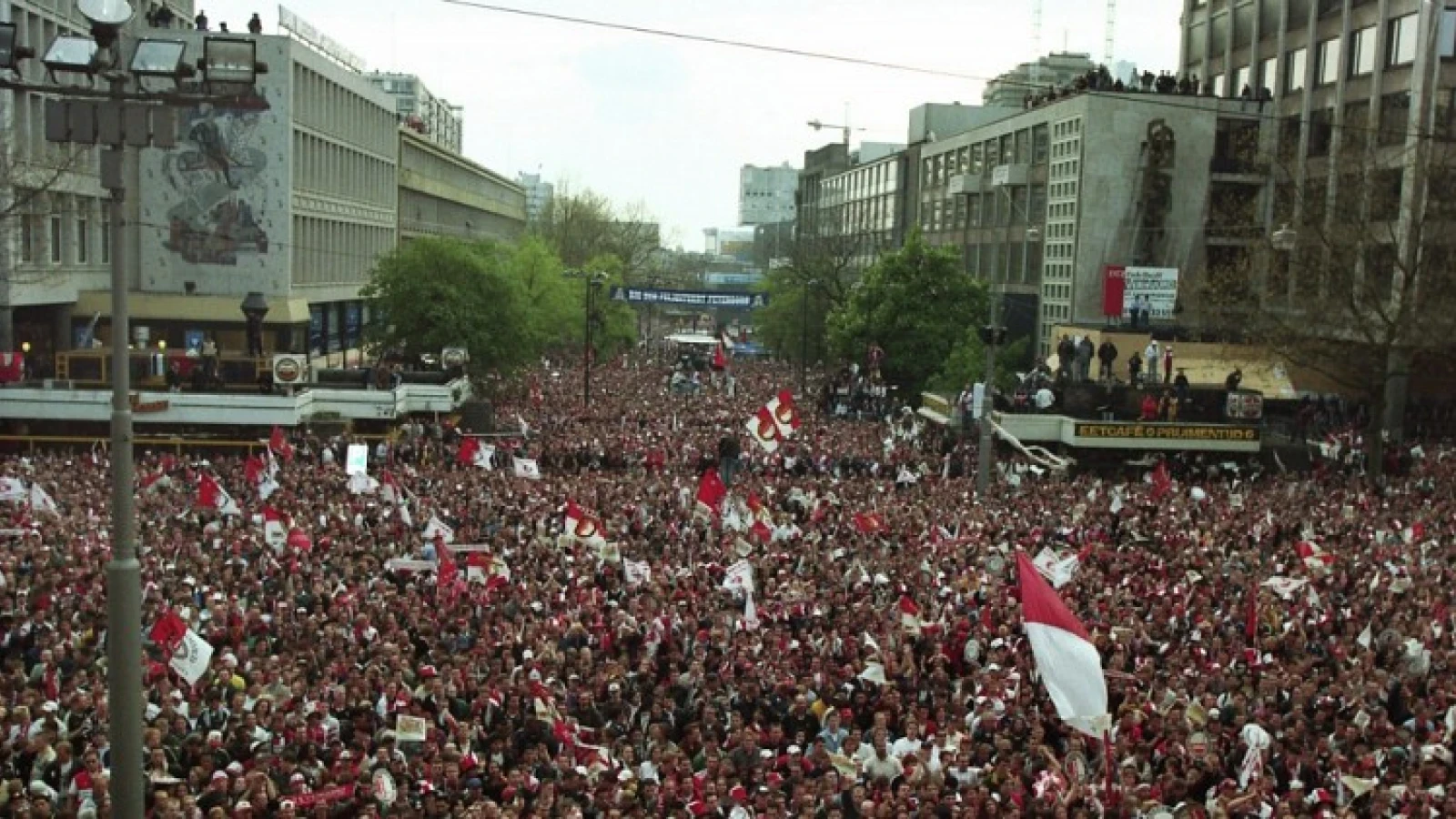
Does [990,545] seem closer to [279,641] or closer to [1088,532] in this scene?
[1088,532]

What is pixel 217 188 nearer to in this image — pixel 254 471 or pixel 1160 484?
pixel 254 471

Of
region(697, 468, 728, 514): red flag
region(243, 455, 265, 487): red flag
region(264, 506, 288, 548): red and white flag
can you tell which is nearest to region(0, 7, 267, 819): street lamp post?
region(264, 506, 288, 548): red and white flag

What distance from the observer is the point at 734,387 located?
59.7m

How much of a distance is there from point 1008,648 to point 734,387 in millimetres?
43325

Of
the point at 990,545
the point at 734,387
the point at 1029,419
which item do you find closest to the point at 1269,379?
the point at 1029,419

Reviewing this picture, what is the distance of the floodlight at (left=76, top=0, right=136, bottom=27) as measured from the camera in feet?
26.8

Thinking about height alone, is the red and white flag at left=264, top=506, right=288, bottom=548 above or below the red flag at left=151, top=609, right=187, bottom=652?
below

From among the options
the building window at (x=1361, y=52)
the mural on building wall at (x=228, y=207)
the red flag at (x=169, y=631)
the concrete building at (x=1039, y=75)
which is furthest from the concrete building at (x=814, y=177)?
the red flag at (x=169, y=631)

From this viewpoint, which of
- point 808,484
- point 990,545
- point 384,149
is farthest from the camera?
point 384,149

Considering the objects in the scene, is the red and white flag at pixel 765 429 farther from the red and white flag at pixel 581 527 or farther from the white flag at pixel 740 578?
the white flag at pixel 740 578

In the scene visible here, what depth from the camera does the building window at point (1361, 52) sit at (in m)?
50.0

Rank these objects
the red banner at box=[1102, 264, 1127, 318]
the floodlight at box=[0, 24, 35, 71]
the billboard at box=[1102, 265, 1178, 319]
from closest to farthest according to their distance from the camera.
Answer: the floodlight at box=[0, 24, 35, 71] → the billboard at box=[1102, 265, 1178, 319] → the red banner at box=[1102, 264, 1127, 318]

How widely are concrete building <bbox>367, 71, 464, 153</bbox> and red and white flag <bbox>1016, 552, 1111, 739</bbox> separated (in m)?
83.6

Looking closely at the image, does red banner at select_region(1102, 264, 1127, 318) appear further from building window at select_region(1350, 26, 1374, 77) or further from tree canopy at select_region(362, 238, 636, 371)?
tree canopy at select_region(362, 238, 636, 371)
